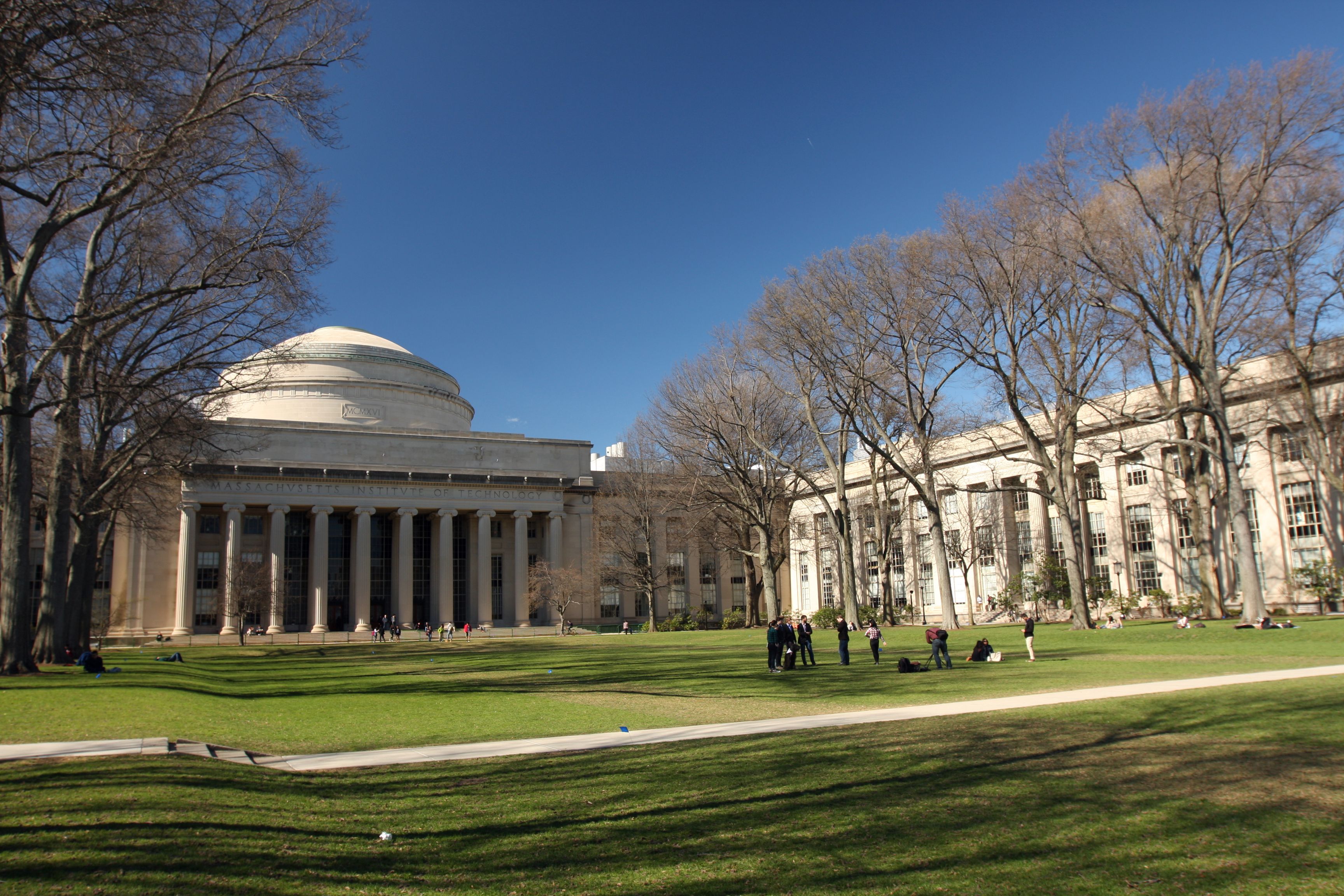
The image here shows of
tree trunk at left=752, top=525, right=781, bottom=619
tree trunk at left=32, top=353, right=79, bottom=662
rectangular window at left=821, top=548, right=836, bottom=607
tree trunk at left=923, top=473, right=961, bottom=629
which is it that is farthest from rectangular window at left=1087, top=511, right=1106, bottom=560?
tree trunk at left=32, top=353, right=79, bottom=662

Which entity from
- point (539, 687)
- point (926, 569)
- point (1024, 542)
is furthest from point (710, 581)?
point (539, 687)

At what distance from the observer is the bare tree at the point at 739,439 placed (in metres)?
44.6

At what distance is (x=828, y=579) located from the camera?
7162 cm

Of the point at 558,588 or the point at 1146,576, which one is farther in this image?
the point at 558,588

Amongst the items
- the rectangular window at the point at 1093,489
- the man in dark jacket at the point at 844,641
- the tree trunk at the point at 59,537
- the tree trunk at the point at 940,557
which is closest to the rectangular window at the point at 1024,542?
the rectangular window at the point at 1093,489

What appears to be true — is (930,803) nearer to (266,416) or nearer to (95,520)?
(95,520)

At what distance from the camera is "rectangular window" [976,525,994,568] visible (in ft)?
179

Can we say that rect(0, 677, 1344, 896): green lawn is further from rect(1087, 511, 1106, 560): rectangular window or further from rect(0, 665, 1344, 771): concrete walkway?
rect(1087, 511, 1106, 560): rectangular window

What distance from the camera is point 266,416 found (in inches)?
2854

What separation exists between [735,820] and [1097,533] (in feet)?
166

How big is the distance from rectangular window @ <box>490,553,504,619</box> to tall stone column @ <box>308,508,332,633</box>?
1419 cm

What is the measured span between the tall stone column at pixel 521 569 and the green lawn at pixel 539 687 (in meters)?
38.2

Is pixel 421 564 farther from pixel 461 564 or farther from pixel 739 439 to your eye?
pixel 739 439

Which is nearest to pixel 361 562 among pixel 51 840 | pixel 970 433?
pixel 970 433
